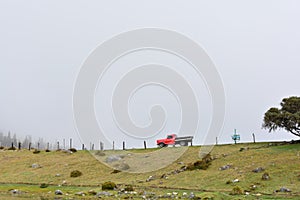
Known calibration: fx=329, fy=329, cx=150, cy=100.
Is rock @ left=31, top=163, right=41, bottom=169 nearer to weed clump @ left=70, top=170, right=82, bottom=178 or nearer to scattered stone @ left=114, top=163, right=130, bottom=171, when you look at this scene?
weed clump @ left=70, top=170, right=82, bottom=178

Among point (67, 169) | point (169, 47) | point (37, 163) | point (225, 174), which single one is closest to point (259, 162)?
point (225, 174)

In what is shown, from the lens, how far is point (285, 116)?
54656mm

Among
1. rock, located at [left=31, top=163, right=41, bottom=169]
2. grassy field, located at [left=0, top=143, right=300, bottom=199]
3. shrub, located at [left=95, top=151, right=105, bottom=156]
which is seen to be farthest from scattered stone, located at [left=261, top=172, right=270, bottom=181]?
rock, located at [left=31, top=163, right=41, bottom=169]

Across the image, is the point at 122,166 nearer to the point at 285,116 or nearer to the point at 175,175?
the point at 175,175

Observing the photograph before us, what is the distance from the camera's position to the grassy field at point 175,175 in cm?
3456

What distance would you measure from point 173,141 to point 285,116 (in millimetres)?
27407

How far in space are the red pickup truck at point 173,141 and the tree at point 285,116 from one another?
21079mm

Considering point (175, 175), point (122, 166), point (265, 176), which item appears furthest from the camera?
point (122, 166)

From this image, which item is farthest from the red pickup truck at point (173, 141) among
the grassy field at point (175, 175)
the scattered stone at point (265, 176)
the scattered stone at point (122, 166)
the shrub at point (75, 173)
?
the scattered stone at point (265, 176)

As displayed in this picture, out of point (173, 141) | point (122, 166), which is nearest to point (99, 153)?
point (173, 141)

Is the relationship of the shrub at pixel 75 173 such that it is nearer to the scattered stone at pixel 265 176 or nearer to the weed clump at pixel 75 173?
the weed clump at pixel 75 173

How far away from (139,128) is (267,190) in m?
17.2

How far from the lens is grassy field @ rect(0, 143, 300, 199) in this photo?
34.6m

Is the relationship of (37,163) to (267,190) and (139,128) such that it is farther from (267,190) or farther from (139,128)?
(267,190)
